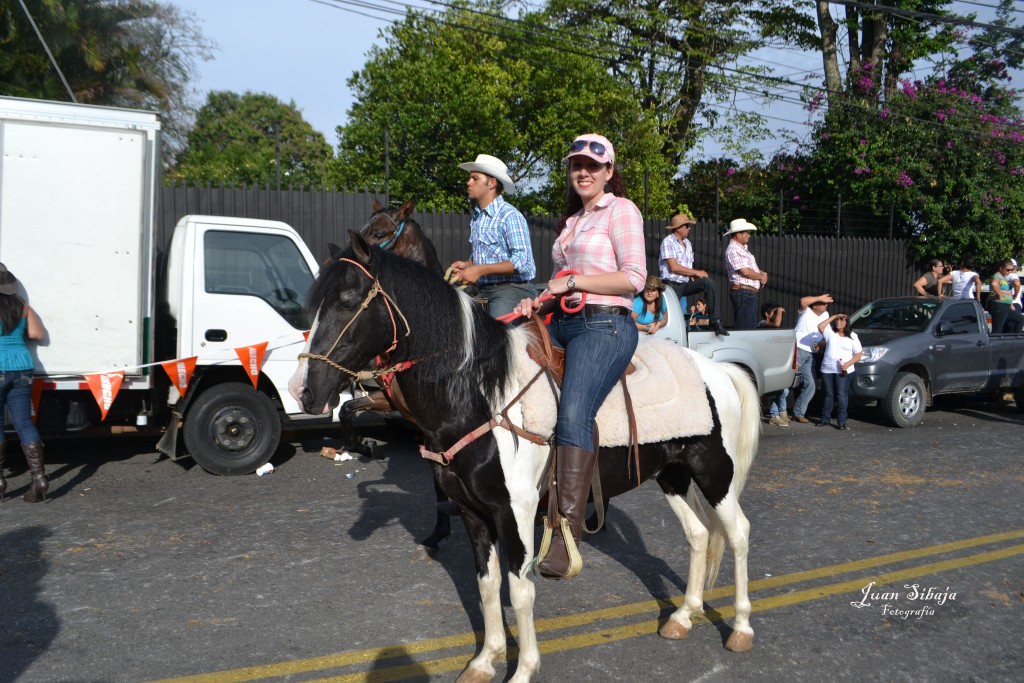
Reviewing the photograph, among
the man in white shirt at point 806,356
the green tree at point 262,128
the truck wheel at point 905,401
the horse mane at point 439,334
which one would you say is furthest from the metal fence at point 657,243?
the green tree at point 262,128

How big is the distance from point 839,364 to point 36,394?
9.20 m

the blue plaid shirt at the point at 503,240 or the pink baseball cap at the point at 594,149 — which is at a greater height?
the pink baseball cap at the point at 594,149

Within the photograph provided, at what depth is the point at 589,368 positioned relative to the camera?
3.70 meters

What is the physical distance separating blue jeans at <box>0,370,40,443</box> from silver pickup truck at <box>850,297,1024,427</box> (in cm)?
972

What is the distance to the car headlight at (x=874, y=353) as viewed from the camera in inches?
441

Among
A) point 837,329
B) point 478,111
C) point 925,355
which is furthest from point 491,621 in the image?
point 478,111

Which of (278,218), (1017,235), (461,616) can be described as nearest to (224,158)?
(278,218)

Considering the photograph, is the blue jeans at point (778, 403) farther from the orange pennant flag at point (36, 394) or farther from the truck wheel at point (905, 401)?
the orange pennant flag at point (36, 394)

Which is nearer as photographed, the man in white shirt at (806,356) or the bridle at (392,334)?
the bridle at (392,334)

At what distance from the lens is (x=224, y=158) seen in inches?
1332

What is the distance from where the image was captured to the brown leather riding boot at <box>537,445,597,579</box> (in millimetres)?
3637

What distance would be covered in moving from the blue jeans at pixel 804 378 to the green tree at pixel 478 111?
9.38 meters

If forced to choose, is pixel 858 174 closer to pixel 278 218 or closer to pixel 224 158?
pixel 278 218

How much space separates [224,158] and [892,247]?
84.2ft
